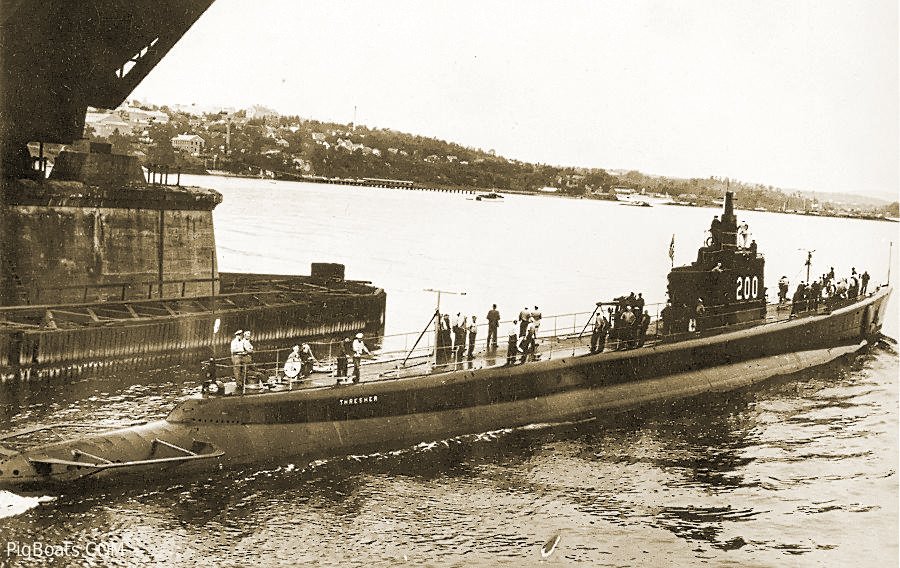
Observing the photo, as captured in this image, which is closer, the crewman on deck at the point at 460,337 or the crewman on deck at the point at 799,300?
the crewman on deck at the point at 460,337

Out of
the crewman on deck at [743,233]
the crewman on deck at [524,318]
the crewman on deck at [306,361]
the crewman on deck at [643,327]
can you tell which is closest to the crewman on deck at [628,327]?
the crewman on deck at [643,327]

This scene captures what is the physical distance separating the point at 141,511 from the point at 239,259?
199ft

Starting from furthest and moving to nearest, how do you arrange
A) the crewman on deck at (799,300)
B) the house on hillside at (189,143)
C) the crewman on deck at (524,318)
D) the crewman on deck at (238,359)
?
the house on hillside at (189,143) < the crewman on deck at (799,300) < the crewman on deck at (524,318) < the crewman on deck at (238,359)

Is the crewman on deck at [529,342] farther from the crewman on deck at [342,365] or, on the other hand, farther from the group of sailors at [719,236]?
the group of sailors at [719,236]

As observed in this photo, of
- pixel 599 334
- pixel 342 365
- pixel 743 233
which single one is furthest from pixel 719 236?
pixel 342 365


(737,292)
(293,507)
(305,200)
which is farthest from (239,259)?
(305,200)

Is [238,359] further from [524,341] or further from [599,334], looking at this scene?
Result: [599,334]

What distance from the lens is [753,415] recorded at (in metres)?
30.2

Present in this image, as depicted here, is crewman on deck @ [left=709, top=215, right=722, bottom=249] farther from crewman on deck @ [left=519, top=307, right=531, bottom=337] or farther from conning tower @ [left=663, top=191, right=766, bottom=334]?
crewman on deck @ [left=519, top=307, right=531, bottom=337]

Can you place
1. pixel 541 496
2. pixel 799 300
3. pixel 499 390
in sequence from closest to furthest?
pixel 541 496, pixel 499 390, pixel 799 300

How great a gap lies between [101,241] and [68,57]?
770cm

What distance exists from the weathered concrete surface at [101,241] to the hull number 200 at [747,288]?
2136cm

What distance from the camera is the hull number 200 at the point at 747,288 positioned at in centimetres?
3441

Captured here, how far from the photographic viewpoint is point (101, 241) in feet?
106
